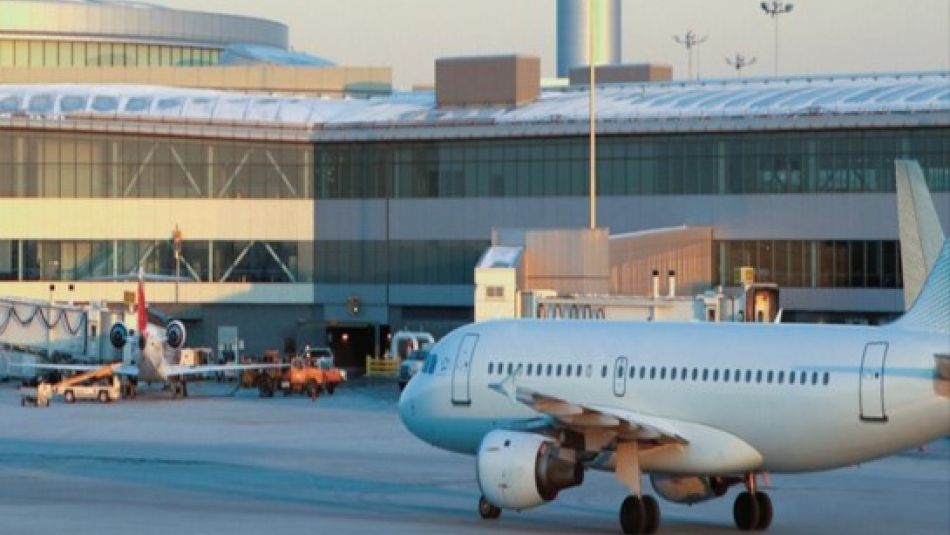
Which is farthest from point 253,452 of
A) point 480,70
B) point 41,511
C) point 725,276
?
point 480,70

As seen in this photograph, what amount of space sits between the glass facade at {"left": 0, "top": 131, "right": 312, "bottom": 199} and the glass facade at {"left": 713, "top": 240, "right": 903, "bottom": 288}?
23.1 meters

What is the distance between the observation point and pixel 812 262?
299 feet

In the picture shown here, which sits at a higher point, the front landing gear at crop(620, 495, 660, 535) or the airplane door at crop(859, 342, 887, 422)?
the airplane door at crop(859, 342, 887, 422)

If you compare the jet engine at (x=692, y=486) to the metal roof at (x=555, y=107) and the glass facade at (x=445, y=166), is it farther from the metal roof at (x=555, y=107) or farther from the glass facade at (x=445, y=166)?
the glass facade at (x=445, y=166)

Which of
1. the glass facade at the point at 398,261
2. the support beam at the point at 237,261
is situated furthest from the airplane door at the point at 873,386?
the support beam at the point at 237,261

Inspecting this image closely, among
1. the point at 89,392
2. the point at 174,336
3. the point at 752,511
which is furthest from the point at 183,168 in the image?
the point at 752,511

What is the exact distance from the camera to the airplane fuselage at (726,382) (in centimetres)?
3594

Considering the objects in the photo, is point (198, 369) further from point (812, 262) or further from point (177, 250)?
point (812, 262)

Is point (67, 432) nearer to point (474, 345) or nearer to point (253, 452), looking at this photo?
point (253, 452)

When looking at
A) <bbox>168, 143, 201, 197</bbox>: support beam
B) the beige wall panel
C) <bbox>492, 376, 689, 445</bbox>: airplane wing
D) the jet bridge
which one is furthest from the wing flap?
the beige wall panel

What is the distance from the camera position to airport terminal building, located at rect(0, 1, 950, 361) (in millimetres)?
92688

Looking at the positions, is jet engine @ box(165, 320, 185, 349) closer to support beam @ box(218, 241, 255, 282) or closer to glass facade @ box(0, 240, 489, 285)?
glass facade @ box(0, 240, 489, 285)

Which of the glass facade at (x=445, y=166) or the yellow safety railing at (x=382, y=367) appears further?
the yellow safety railing at (x=382, y=367)

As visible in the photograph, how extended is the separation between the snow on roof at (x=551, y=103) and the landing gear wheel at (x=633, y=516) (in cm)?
5288
